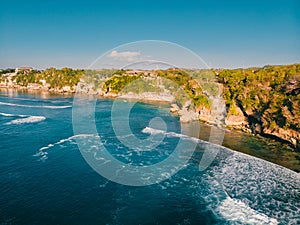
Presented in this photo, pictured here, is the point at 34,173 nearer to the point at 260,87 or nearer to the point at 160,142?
the point at 160,142

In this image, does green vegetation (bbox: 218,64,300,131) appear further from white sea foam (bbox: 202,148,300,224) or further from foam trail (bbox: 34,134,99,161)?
foam trail (bbox: 34,134,99,161)

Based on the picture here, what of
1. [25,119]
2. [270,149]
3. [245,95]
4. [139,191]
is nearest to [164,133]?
[270,149]

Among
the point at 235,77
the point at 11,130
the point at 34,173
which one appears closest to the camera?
the point at 34,173

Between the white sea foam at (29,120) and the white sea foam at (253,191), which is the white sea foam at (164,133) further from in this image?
the white sea foam at (29,120)

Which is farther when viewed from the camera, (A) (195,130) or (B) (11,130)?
(A) (195,130)

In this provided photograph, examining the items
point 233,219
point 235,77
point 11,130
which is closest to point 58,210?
point 233,219

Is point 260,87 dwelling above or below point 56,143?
above

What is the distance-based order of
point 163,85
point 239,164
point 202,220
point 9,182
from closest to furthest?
point 202,220
point 9,182
point 239,164
point 163,85

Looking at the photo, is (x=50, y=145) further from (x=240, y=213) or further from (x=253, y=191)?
(x=253, y=191)
